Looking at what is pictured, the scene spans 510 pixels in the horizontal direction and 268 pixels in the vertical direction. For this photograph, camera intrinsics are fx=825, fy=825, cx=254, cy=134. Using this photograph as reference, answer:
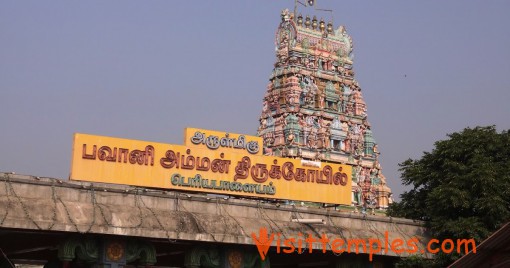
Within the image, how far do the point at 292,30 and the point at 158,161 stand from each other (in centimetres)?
5189

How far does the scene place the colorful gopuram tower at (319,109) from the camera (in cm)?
8344

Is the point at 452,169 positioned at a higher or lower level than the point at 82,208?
higher

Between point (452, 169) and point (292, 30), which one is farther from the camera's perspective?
point (292, 30)

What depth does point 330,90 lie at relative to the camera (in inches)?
3450

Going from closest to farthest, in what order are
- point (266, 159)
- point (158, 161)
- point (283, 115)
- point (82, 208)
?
1. point (82, 208)
2. point (158, 161)
3. point (266, 159)
4. point (283, 115)

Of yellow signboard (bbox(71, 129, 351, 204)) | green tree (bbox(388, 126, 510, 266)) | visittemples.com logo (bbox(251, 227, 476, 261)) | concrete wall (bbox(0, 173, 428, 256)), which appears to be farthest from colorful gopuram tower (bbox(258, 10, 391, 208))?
concrete wall (bbox(0, 173, 428, 256))

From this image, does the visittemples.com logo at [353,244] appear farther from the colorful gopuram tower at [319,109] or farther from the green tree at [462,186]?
the colorful gopuram tower at [319,109]

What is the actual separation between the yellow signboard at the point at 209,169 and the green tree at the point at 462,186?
13.7 ft

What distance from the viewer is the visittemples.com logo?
1391 inches

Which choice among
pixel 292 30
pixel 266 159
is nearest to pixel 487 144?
pixel 266 159

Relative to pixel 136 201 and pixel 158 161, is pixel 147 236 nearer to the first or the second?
pixel 136 201

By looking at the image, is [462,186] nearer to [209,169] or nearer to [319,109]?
[209,169]

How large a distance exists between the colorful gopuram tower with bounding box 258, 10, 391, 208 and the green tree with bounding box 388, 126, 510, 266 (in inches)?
1487

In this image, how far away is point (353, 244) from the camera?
124ft
